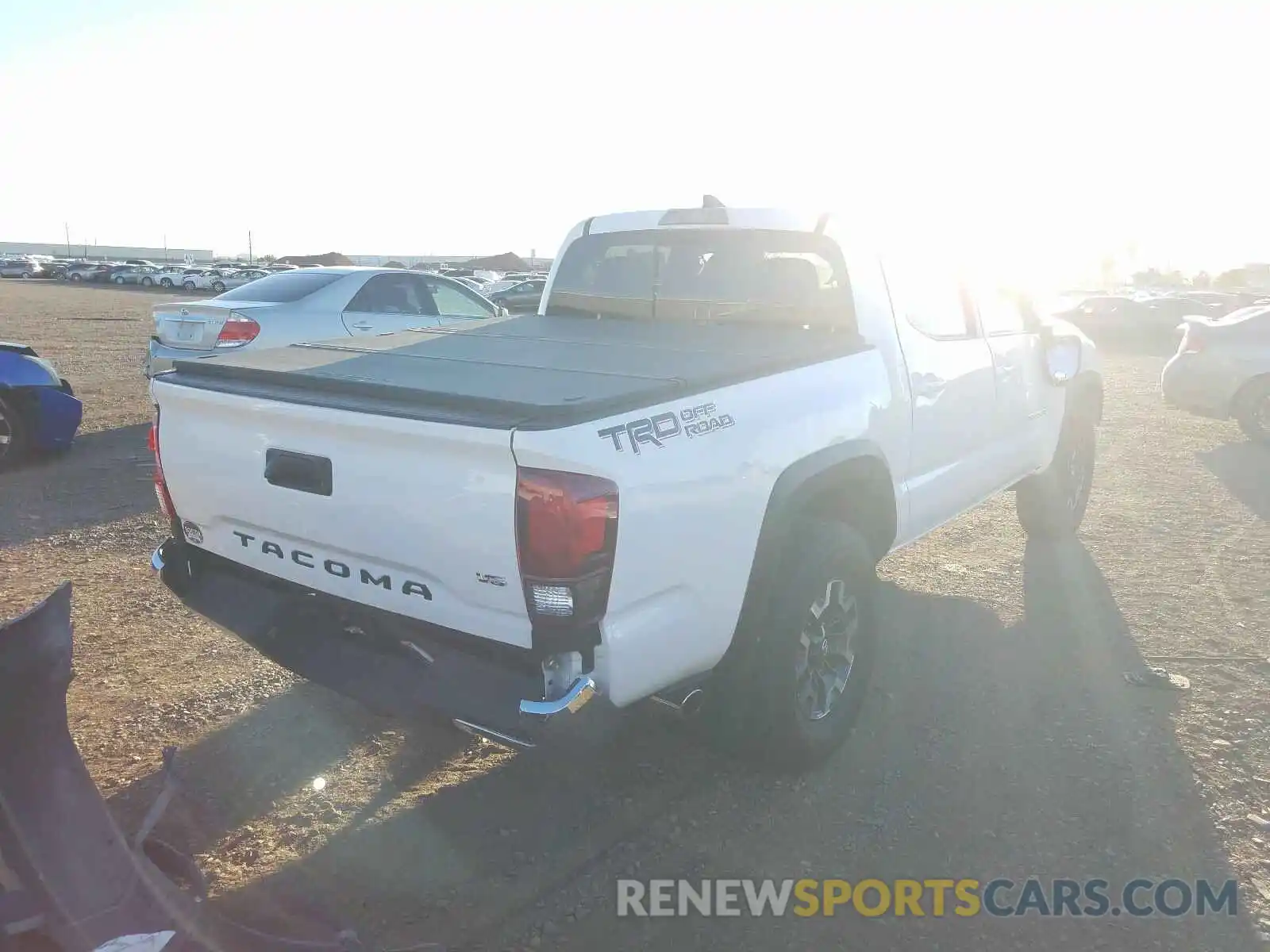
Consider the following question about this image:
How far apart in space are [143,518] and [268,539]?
398cm

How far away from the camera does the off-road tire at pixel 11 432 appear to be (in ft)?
25.3

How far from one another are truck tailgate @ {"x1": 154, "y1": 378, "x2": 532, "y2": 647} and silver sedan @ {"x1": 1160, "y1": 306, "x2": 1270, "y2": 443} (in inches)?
406

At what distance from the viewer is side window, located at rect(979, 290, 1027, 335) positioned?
5.05 metres

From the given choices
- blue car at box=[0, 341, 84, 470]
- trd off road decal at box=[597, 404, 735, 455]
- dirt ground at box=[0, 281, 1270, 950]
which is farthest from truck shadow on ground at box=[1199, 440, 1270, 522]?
blue car at box=[0, 341, 84, 470]

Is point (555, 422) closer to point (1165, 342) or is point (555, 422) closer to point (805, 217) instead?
point (805, 217)

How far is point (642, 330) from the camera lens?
14.3 ft

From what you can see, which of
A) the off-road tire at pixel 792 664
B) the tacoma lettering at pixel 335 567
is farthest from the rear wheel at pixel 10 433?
the off-road tire at pixel 792 664

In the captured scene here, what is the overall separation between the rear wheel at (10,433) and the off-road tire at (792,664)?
6836mm

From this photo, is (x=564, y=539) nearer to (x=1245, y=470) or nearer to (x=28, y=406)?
(x=28, y=406)

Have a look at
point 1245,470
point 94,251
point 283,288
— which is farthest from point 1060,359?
point 94,251

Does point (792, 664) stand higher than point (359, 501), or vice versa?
point (359, 501)

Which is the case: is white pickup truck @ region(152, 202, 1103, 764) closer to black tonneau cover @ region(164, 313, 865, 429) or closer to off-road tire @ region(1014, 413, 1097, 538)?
black tonneau cover @ region(164, 313, 865, 429)

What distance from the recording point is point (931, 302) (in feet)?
15.0

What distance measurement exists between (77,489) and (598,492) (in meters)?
6.16
